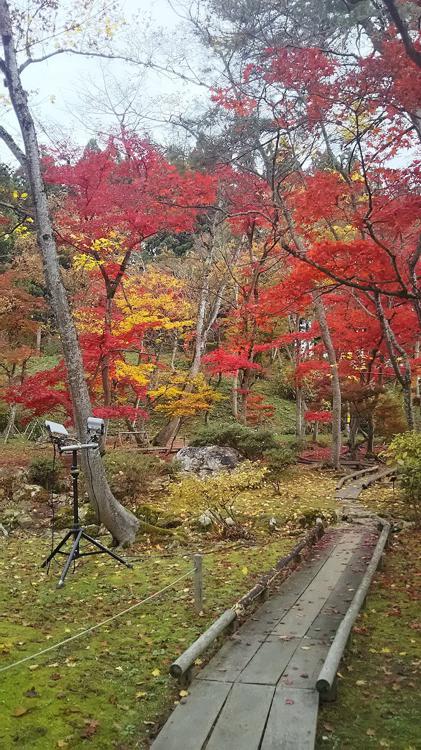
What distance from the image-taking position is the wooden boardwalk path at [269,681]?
3.02 m

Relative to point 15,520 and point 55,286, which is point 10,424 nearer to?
point 15,520

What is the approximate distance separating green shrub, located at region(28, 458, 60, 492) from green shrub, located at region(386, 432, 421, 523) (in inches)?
282

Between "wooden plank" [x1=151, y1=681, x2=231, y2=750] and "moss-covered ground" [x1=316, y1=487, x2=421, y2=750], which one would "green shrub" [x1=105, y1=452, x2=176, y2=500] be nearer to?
"moss-covered ground" [x1=316, y1=487, x2=421, y2=750]

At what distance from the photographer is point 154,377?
21.8 metres

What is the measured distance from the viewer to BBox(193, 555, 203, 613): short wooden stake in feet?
16.3

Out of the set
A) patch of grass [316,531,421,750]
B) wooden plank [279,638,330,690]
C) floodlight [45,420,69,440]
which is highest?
floodlight [45,420,69,440]

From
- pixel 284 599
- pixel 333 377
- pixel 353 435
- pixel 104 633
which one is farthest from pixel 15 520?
pixel 353 435

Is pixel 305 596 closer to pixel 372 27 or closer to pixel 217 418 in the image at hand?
pixel 372 27

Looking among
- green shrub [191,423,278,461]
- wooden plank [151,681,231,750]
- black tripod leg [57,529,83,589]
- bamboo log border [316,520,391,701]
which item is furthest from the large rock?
wooden plank [151,681,231,750]

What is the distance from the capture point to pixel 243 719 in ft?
10.4

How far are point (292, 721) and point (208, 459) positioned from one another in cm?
1046

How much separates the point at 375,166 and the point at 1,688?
8248 mm

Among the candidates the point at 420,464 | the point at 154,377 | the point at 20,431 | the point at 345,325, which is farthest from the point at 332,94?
the point at 20,431

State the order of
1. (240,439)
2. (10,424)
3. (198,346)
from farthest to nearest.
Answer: (10,424) < (198,346) < (240,439)
